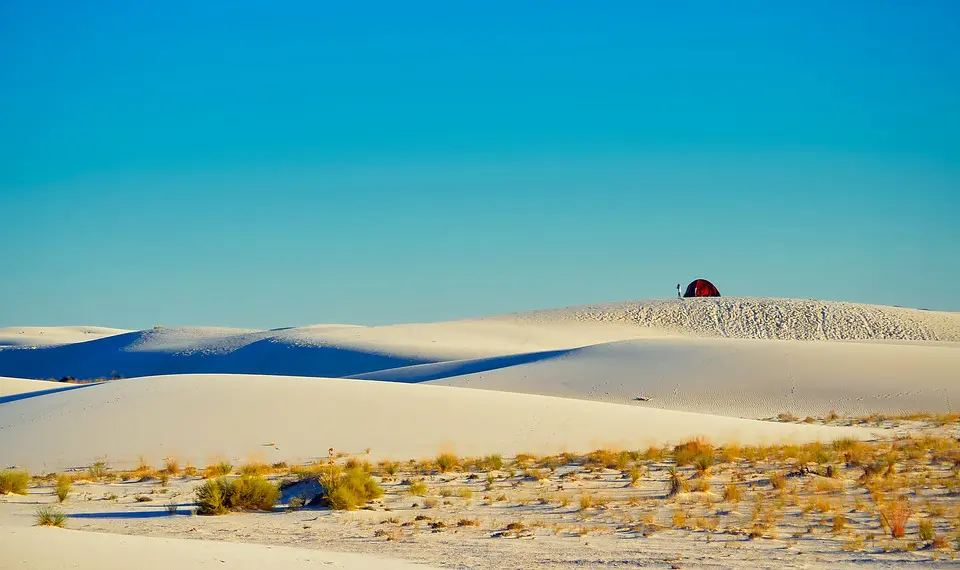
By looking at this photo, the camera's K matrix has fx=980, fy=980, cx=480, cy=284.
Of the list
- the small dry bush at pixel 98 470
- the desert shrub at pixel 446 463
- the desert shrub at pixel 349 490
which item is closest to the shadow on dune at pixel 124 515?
the desert shrub at pixel 349 490

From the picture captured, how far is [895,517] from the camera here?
11.7 meters

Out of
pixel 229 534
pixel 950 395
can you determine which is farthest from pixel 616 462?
pixel 950 395

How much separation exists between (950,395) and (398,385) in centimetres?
1972

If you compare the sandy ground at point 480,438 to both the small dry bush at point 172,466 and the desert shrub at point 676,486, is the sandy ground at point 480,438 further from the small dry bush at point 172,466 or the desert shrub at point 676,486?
the small dry bush at point 172,466

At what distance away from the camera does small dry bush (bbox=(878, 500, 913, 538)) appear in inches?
442

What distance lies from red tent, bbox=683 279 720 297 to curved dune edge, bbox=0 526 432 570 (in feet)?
273

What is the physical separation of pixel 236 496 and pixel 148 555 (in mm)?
5792

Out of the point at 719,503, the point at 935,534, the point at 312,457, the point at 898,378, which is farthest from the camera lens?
the point at 898,378

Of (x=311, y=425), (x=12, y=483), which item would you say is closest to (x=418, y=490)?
(x=12, y=483)

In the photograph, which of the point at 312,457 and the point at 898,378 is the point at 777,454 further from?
the point at 898,378

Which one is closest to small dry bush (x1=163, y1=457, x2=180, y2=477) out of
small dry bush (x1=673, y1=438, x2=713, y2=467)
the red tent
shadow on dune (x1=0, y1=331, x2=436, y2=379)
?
small dry bush (x1=673, y1=438, x2=713, y2=467)

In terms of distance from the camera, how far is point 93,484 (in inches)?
688

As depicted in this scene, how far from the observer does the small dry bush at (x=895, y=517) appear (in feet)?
36.9

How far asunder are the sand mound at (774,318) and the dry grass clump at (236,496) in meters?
59.8
